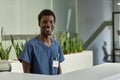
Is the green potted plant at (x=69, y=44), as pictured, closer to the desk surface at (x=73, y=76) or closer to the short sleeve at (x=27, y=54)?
the short sleeve at (x=27, y=54)

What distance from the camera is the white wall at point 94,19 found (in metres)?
8.08

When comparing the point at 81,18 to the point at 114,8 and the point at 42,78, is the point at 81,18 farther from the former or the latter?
the point at 42,78

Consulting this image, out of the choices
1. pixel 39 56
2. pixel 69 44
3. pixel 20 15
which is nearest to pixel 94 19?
pixel 69 44

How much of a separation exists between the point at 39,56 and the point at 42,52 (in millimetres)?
45

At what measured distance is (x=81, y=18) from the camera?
7.96 meters

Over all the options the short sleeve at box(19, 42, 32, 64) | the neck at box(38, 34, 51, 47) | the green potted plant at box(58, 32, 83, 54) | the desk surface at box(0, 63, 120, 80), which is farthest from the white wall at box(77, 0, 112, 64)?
the desk surface at box(0, 63, 120, 80)

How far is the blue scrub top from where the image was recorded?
2039 mm

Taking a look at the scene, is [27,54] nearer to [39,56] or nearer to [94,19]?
[39,56]

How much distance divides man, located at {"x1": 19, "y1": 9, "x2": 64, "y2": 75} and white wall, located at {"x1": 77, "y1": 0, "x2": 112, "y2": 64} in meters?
5.81

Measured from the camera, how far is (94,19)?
855 centimetres

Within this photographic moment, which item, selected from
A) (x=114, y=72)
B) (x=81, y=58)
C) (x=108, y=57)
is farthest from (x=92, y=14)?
(x=114, y=72)

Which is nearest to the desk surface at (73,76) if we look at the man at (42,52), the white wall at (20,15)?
the man at (42,52)

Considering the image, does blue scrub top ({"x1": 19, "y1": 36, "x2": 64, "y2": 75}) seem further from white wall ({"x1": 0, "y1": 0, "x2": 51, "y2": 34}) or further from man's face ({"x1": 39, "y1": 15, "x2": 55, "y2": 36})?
white wall ({"x1": 0, "y1": 0, "x2": 51, "y2": 34})

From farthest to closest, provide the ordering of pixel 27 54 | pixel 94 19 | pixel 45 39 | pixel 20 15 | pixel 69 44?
pixel 94 19
pixel 69 44
pixel 20 15
pixel 45 39
pixel 27 54
